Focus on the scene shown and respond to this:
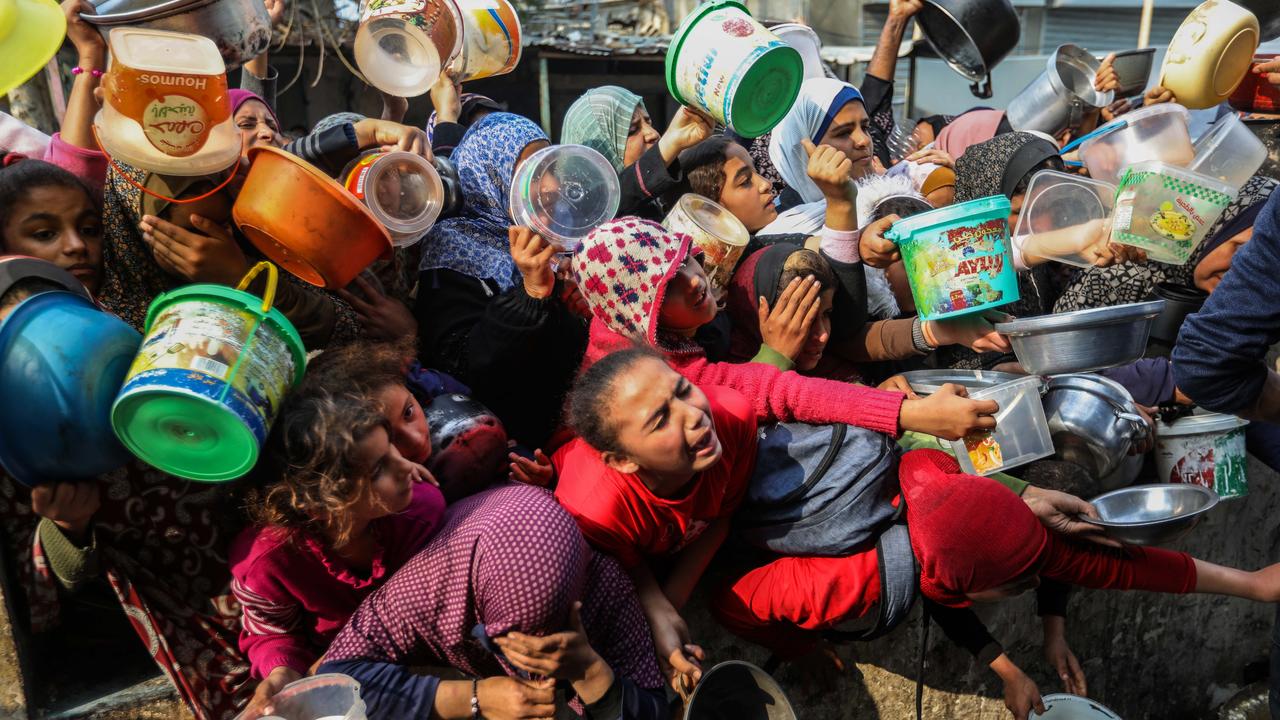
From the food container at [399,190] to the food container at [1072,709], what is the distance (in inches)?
95.9

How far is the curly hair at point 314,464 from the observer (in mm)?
1985

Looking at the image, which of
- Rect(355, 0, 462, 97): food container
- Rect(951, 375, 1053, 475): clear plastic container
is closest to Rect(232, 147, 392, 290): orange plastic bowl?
Rect(355, 0, 462, 97): food container

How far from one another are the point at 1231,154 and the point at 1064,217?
0.68 metres

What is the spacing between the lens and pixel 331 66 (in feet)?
33.2

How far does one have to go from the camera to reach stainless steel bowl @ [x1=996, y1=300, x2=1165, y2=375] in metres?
2.60

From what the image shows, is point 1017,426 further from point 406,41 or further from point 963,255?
point 406,41

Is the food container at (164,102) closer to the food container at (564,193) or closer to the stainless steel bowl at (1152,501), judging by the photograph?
the food container at (564,193)

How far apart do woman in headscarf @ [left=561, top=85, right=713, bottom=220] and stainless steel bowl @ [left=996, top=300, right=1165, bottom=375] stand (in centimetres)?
127

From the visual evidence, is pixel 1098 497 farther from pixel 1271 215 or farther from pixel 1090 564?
pixel 1271 215

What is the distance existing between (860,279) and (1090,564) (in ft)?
3.66

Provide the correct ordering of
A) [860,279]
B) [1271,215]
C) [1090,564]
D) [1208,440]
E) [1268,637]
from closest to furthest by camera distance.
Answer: [1271,215] < [1090,564] < [860,279] < [1208,440] < [1268,637]

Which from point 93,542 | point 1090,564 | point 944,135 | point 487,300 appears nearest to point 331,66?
point 944,135

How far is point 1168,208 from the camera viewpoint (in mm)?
2896

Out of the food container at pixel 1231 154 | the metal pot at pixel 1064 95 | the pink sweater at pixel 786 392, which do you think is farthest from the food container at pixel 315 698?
the metal pot at pixel 1064 95
